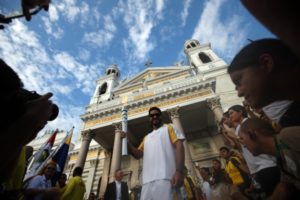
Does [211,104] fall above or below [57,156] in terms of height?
above

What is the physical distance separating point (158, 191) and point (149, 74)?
66.6ft

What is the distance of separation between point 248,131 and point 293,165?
29.5 inches

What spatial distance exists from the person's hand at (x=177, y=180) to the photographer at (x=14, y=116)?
62.1 inches

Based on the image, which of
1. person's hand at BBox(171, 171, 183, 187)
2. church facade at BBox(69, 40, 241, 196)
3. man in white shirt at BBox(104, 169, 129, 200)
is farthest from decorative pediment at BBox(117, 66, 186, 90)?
person's hand at BBox(171, 171, 183, 187)

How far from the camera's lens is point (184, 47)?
73.3 ft

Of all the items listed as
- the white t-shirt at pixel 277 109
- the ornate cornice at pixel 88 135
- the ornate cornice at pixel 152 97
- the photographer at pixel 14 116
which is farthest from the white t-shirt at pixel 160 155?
the ornate cornice at pixel 88 135

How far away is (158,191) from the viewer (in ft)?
6.34

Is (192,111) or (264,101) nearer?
(264,101)

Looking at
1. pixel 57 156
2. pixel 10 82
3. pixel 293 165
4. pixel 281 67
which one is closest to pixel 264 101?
pixel 281 67

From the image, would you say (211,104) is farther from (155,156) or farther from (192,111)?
(155,156)

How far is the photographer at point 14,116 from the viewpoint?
42.0 inches

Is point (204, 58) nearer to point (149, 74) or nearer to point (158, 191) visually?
point (149, 74)

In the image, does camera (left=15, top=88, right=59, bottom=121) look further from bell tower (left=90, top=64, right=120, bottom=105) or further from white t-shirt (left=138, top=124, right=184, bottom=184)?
bell tower (left=90, top=64, right=120, bottom=105)

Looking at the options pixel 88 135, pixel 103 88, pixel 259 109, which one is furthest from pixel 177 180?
pixel 103 88
